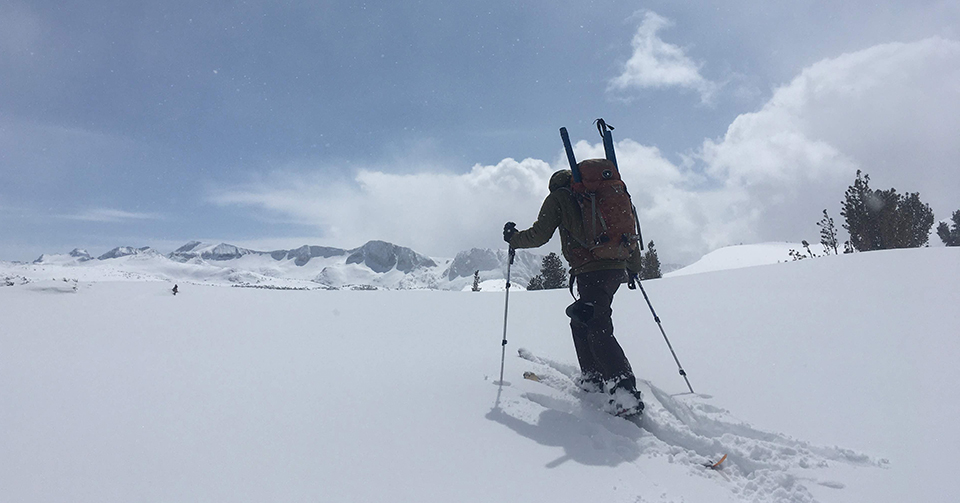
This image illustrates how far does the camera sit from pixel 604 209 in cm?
440

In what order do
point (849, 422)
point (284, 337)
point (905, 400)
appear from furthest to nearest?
point (284, 337)
point (905, 400)
point (849, 422)

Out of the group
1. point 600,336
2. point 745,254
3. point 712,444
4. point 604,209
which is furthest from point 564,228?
point 745,254

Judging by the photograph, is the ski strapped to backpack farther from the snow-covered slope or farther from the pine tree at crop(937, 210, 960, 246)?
the pine tree at crop(937, 210, 960, 246)

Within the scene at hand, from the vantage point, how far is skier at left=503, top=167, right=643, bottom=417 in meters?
4.06

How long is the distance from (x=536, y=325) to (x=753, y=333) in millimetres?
3863

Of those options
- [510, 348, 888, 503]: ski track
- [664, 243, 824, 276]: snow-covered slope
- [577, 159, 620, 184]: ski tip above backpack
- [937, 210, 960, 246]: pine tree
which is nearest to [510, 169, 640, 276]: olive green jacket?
[577, 159, 620, 184]: ski tip above backpack

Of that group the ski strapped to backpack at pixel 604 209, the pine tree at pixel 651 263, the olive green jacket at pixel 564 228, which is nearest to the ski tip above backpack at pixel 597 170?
the ski strapped to backpack at pixel 604 209

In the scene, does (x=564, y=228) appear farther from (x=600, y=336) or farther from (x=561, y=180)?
Result: (x=600, y=336)

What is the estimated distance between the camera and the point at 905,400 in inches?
148

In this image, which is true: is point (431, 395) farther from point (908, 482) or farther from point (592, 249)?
point (908, 482)

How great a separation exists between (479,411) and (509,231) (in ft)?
7.06

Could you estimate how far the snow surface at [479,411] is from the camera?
2.55m

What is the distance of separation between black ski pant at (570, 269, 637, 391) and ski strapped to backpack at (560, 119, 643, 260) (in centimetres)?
26

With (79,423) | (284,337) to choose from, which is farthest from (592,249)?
(284,337)
